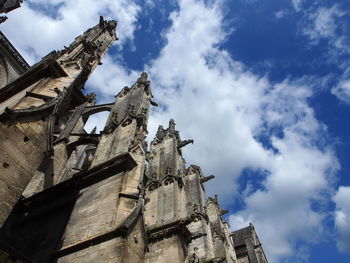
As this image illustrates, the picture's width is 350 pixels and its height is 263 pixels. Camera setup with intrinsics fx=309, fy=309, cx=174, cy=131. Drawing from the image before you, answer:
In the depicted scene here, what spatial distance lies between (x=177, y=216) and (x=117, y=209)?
139 inches

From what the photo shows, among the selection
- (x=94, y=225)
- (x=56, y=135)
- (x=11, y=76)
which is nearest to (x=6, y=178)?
(x=94, y=225)

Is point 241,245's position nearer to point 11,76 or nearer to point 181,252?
point 181,252

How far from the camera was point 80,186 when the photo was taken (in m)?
7.39

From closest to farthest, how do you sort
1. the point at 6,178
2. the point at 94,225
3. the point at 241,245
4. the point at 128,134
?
the point at 6,178 < the point at 94,225 < the point at 128,134 < the point at 241,245

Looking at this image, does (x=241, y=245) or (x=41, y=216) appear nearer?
(x=41, y=216)

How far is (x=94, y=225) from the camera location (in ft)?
19.5

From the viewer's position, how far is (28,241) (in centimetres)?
706

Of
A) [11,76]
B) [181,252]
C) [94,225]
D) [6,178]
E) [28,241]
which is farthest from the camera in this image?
[11,76]

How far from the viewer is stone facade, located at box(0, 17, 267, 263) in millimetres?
5160

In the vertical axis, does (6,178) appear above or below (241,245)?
below

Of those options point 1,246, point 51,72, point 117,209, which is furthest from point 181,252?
point 51,72

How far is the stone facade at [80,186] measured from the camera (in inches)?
203

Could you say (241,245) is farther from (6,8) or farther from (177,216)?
(6,8)

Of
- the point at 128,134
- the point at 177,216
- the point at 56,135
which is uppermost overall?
the point at 56,135
